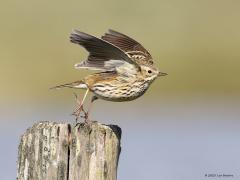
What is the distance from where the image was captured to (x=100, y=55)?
9.78 metres

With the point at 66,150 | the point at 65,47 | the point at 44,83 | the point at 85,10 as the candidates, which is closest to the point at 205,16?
the point at 85,10

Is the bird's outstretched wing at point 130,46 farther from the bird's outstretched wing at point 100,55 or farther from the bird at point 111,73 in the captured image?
the bird's outstretched wing at point 100,55

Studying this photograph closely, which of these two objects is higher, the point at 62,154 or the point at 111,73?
the point at 111,73

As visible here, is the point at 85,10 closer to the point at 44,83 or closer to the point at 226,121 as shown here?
the point at 44,83

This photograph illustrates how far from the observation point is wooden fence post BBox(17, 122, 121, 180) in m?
7.70

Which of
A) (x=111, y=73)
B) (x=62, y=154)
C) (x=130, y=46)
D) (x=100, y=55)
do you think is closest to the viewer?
(x=62, y=154)

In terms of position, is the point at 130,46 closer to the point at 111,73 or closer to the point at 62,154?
the point at 111,73

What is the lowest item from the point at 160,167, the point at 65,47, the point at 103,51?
the point at 160,167

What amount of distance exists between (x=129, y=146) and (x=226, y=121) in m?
3.53

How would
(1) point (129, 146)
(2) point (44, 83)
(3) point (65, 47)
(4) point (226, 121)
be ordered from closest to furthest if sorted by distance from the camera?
(1) point (129, 146) → (4) point (226, 121) → (2) point (44, 83) → (3) point (65, 47)

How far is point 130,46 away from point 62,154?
351 centimetres

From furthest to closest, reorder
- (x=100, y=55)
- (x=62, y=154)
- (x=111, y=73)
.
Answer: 1. (x=111, y=73)
2. (x=100, y=55)
3. (x=62, y=154)

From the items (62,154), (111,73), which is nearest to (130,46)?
(111,73)

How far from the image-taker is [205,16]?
29.0 metres
